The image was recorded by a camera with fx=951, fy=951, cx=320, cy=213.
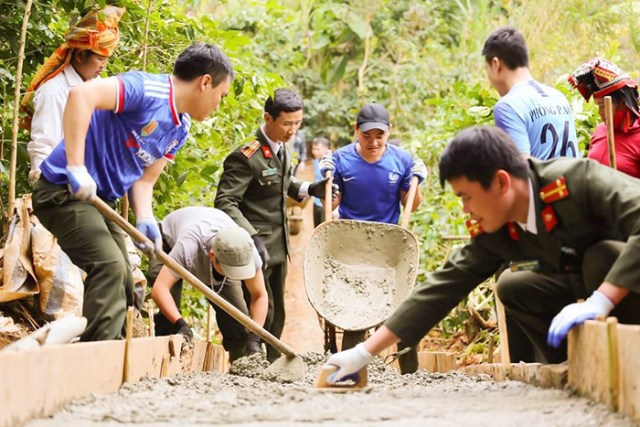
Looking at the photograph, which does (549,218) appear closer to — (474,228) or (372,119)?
(474,228)

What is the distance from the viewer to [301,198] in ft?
21.5

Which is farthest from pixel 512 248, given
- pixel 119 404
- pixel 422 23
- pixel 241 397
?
pixel 422 23

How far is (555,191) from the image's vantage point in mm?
2859

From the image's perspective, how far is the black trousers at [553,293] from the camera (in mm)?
2906

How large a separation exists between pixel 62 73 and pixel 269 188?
5.96 feet

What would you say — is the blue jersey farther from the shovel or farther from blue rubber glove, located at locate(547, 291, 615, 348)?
blue rubber glove, located at locate(547, 291, 615, 348)

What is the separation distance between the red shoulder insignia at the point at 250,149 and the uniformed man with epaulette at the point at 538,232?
2.87m

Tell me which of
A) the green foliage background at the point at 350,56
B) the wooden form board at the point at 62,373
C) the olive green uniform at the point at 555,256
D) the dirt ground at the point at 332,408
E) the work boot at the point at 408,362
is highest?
the green foliage background at the point at 350,56

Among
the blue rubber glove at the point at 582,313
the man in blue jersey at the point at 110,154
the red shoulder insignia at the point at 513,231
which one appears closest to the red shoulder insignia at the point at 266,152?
the man in blue jersey at the point at 110,154

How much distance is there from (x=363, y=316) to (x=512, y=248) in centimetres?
279

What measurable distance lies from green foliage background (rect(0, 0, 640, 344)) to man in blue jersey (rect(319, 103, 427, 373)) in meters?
0.79

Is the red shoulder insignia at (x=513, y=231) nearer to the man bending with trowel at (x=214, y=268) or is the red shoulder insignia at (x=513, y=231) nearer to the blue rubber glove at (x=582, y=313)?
the blue rubber glove at (x=582, y=313)

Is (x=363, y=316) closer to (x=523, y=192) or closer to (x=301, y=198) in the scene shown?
(x=301, y=198)

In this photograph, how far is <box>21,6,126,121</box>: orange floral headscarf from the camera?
4.61 m
